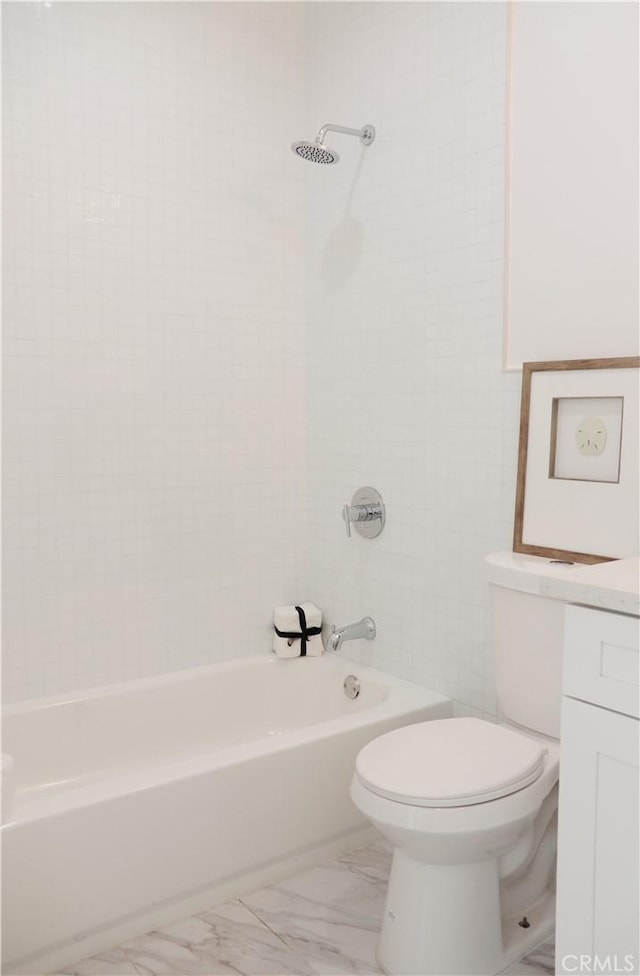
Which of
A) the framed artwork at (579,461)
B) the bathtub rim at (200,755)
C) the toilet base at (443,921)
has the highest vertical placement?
the framed artwork at (579,461)

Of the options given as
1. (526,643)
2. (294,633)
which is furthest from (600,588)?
(294,633)

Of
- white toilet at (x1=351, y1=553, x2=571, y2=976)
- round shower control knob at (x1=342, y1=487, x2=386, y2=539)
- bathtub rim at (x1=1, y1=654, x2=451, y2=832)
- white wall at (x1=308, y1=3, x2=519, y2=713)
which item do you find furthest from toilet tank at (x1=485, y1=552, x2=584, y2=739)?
round shower control knob at (x1=342, y1=487, x2=386, y2=539)

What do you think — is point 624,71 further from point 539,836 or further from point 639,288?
point 539,836

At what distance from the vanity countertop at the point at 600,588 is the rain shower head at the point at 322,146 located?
137cm

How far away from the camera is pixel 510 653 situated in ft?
5.78

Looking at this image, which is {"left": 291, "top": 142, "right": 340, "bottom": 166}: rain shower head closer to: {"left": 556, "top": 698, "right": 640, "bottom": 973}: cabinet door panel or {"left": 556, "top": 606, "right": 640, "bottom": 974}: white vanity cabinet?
{"left": 556, "top": 606, "right": 640, "bottom": 974}: white vanity cabinet

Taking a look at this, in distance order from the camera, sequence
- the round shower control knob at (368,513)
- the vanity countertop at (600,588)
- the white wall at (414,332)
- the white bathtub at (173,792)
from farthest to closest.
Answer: the round shower control knob at (368,513)
the white wall at (414,332)
the white bathtub at (173,792)
the vanity countertop at (600,588)

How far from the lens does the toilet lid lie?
59.9 inches

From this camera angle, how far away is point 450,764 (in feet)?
5.30

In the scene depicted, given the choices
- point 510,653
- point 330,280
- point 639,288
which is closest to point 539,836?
point 510,653

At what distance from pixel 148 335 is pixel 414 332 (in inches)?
32.2

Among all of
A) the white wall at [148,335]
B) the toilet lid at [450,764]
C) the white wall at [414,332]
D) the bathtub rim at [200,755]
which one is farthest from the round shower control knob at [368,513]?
the toilet lid at [450,764]

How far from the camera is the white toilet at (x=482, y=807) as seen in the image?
153 cm

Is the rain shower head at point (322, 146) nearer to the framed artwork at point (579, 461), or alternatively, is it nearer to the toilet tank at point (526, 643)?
the framed artwork at point (579, 461)
